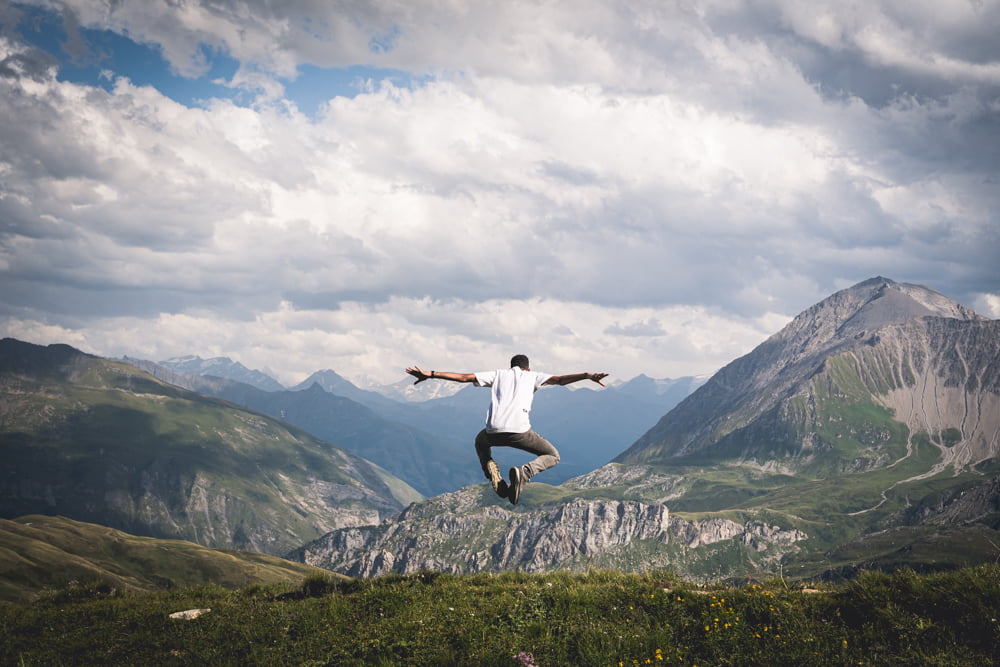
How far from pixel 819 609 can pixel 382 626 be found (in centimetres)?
959

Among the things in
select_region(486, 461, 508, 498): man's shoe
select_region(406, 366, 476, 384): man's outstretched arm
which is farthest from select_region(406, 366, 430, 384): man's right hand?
select_region(486, 461, 508, 498): man's shoe

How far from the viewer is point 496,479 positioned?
1703cm

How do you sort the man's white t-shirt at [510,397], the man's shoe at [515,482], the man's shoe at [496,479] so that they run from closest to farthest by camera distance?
the man's white t-shirt at [510,397], the man's shoe at [515,482], the man's shoe at [496,479]

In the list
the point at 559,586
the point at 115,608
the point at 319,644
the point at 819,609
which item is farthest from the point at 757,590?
the point at 115,608

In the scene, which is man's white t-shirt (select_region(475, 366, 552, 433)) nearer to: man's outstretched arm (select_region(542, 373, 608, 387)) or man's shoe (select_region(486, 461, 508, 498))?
man's outstretched arm (select_region(542, 373, 608, 387))

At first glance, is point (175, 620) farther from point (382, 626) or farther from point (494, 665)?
point (494, 665)

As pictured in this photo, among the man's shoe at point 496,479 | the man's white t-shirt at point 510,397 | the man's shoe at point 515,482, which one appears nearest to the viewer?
the man's white t-shirt at point 510,397

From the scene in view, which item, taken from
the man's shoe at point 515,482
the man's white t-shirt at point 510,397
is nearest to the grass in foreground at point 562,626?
the man's shoe at point 515,482

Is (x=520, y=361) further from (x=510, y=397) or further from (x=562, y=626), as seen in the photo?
(x=562, y=626)

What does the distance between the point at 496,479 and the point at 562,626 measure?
15.3 ft

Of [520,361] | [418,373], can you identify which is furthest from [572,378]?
[418,373]

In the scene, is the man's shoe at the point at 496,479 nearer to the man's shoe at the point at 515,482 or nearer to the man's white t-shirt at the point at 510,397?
the man's shoe at the point at 515,482

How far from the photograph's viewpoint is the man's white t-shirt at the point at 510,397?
15453 millimetres

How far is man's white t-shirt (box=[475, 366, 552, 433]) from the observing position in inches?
608
